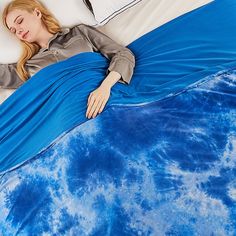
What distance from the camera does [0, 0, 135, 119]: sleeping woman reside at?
5.05 feet

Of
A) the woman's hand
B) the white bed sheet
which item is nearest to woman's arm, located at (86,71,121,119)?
the woman's hand

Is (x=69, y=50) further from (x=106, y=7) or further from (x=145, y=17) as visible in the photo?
(x=145, y=17)

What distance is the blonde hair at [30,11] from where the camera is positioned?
1554 mm

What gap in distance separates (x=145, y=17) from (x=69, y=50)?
322 millimetres

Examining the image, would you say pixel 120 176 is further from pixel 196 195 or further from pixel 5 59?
pixel 5 59

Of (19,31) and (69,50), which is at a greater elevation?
(19,31)

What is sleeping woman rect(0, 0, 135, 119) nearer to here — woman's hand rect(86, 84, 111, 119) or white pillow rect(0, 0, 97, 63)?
white pillow rect(0, 0, 97, 63)

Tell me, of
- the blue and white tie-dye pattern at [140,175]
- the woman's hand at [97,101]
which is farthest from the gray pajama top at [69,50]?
the blue and white tie-dye pattern at [140,175]

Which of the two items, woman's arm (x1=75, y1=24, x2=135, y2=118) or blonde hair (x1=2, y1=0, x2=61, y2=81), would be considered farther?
blonde hair (x1=2, y1=0, x2=61, y2=81)

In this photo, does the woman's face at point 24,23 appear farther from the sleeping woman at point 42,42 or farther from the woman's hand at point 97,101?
the woman's hand at point 97,101

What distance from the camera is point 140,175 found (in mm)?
1203

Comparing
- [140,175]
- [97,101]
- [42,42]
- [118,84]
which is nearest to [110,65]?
[118,84]

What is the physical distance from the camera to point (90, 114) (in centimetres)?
135

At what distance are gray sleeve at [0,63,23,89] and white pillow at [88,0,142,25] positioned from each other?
14.4 inches
